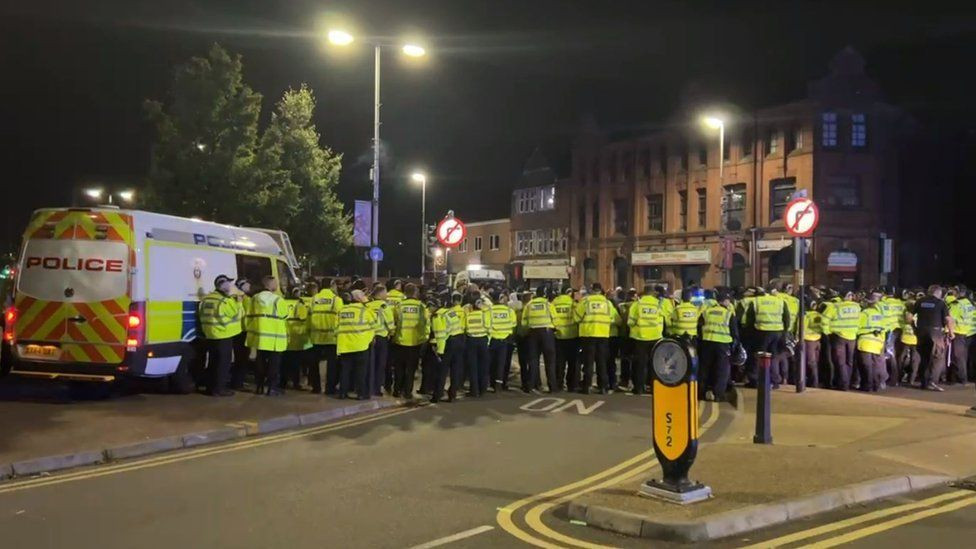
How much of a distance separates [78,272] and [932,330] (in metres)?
14.3

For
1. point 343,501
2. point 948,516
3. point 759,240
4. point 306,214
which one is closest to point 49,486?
point 343,501

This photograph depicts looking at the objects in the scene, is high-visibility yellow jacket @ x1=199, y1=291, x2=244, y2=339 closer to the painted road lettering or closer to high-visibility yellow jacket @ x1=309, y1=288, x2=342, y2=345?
high-visibility yellow jacket @ x1=309, y1=288, x2=342, y2=345

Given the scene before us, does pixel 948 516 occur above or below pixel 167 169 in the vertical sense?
below

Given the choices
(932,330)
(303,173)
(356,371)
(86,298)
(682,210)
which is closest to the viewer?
(86,298)

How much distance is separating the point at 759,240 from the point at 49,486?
39598 mm

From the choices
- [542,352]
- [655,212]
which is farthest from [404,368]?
[655,212]

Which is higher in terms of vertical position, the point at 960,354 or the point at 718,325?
the point at 718,325

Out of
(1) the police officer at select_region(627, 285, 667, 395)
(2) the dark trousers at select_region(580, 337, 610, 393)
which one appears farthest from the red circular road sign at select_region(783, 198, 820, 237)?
(2) the dark trousers at select_region(580, 337, 610, 393)

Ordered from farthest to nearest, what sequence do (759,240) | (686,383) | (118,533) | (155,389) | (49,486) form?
1. (759,240)
2. (155,389)
3. (49,486)
4. (686,383)
5. (118,533)

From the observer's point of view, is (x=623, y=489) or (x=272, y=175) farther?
(x=272, y=175)

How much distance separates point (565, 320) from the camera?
47.4 ft

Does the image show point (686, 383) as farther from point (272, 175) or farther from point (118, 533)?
point (272, 175)

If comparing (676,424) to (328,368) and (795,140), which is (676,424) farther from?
(795,140)

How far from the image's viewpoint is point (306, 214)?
28.1 metres
